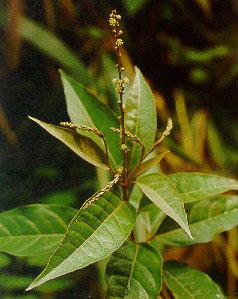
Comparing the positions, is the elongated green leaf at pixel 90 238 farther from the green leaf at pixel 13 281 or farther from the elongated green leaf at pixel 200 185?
the green leaf at pixel 13 281

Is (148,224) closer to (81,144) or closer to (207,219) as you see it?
(207,219)

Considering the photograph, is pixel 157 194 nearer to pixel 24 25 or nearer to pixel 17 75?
pixel 17 75

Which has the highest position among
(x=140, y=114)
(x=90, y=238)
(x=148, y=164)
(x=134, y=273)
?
(x=140, y=114)

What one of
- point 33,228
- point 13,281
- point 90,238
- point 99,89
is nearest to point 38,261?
point 13,281

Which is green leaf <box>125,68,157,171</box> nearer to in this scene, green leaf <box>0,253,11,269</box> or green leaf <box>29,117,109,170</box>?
green leaf <box>29,117,109,170</box>

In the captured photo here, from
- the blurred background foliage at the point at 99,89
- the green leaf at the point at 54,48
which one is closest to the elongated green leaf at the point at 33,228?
the blurred background foliage at the point at 99,89

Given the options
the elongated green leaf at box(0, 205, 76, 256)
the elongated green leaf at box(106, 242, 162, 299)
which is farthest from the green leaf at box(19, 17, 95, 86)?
the elongated green leaf at box(106, 242, 162, 299)

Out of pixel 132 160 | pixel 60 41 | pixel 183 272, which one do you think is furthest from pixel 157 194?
pixel 60 41
